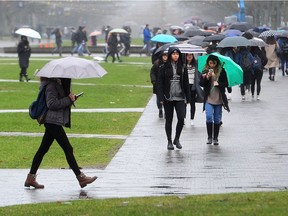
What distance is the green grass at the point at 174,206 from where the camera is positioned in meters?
10.7

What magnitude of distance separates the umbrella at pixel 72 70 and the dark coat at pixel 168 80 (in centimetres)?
410

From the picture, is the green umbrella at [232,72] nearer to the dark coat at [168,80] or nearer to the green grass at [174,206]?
the dark coat at [168,80]

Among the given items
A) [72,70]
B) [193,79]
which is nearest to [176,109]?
[193,79]

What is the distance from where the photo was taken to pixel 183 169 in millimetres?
15289

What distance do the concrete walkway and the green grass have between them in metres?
0.70

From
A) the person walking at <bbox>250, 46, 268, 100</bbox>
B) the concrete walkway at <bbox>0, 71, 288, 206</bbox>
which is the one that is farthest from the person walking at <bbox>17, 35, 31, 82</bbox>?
the concrete walkway at <bbox>0, 71, 288, 206</bbox>

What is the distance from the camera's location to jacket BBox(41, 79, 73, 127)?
13406 mm

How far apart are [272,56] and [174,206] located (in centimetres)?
2430

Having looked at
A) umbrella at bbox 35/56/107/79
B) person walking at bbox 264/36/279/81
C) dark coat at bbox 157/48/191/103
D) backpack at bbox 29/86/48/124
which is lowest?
person walking at bbox 264/36/279/81

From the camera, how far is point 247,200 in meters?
11.6

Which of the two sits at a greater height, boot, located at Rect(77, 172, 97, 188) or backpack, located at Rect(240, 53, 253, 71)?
boot, located at Rect(77, 172, 97, 188)

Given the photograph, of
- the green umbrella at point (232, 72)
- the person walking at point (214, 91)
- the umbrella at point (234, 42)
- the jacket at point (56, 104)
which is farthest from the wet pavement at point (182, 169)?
the umbrella at point (234, 42)

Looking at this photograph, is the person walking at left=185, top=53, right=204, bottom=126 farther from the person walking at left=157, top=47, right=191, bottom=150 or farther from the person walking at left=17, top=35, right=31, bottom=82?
the person walking at left=17, top=35, right=31, bottom=82

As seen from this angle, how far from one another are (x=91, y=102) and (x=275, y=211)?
17.6 m
